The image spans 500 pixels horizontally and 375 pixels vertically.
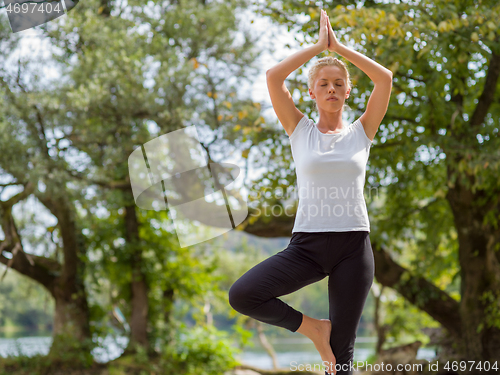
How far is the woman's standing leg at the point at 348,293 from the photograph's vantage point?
1824 mm

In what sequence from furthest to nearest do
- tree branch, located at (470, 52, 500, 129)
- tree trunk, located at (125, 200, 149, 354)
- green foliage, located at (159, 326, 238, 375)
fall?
tree trunk, located at (125, 200, 149, 354) < green foliage, located at (159, 326, 238, 375) < tree branch, located at (470, 52, 500, 129)

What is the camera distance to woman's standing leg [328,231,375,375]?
182 cm

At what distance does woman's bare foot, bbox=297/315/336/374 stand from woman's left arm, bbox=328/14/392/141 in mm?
807

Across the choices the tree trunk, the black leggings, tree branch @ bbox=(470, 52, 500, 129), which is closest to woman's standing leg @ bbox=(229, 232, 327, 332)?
the black leggings

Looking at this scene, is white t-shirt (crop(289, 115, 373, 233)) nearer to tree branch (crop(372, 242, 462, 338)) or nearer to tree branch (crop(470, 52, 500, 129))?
tree branch (crop(470, 52, 500, 129))

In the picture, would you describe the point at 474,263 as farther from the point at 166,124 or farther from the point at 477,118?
the point at 166,124

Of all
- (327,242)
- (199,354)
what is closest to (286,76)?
(327,242)

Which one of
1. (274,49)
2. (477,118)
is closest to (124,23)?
(274,49)

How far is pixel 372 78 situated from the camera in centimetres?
194

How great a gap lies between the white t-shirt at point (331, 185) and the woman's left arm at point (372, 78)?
0.48ft

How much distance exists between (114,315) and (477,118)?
238 inches

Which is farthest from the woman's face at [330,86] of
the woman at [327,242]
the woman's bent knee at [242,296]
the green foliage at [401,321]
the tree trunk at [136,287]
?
the green foliage at [401,321]

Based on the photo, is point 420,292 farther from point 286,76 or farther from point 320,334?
point 286,76

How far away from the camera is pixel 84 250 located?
24.2ft
